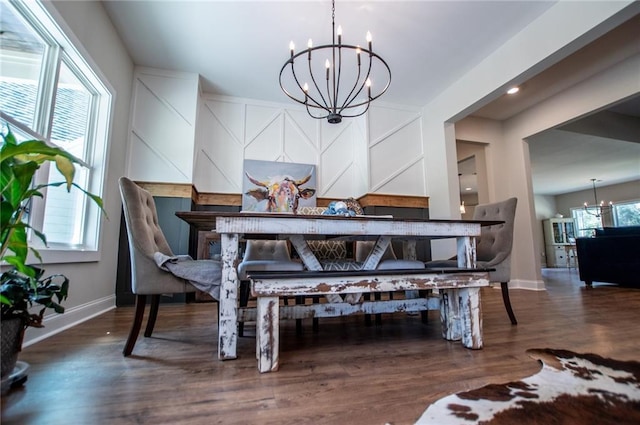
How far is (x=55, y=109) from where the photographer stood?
2.12 m

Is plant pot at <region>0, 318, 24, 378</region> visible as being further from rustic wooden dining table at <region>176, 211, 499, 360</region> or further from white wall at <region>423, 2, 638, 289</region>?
white wall at <region>423, 2, 638, 289</region>

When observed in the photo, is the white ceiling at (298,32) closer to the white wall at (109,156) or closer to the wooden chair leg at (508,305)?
the white wall at (109,156)

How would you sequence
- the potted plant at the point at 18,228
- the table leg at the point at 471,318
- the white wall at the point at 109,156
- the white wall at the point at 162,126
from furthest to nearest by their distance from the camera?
the white wall at the point at 162,126
the white wall at the point at 109,156
the table leg at the point at 471,318
the potted plant at the point at 18,228

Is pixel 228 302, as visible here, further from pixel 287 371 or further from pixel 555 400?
pixel 555 400

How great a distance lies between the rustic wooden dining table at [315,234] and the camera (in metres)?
1.46

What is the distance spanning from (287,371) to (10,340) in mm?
1127

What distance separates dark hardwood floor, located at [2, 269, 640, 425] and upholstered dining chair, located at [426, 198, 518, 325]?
340mm

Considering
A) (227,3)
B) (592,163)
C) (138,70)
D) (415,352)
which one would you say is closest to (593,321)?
(415,352)

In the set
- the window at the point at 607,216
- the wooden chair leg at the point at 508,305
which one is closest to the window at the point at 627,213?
the window at the point at 607,216

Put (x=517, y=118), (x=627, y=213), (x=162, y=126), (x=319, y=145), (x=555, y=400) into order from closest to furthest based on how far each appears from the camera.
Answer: (x=555, y=400) < (x=162, y=126) < (x=319, y=145) < (x=517, y=118) < (x=627, y=213)

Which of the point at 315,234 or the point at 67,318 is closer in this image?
the point at 315,234

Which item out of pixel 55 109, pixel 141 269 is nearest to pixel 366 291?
pixel 141 269

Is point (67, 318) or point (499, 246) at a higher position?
point (499, 246)

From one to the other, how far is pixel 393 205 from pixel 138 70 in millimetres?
3657
